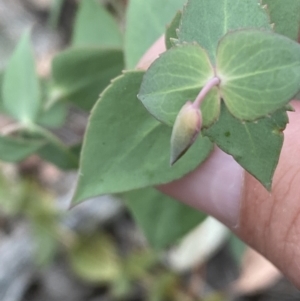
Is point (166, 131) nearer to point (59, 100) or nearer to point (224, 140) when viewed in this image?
point (224, 140)

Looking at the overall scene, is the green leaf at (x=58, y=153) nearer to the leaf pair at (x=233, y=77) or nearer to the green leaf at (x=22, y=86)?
the green leaf at (x=22, y=86)

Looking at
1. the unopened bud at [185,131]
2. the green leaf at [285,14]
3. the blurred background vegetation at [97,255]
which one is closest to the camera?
the unopened bud at [185,131]

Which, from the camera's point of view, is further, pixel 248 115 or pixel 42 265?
pixel 42 265

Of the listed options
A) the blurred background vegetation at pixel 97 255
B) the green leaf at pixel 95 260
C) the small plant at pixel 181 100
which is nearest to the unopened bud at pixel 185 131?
the small plant at pixel 181 100

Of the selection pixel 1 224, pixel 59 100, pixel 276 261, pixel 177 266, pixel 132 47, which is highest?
pixel 132 47

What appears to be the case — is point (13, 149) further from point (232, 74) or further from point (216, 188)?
point (232, 74)

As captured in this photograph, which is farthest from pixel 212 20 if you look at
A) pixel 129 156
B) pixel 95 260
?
pixel 95 260

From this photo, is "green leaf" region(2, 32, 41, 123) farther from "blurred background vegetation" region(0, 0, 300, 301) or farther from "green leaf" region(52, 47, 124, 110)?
"blurred background vegetation" region(0, 0, 300, 301)

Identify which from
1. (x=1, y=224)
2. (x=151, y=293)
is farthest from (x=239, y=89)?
(x=1, y=224)
